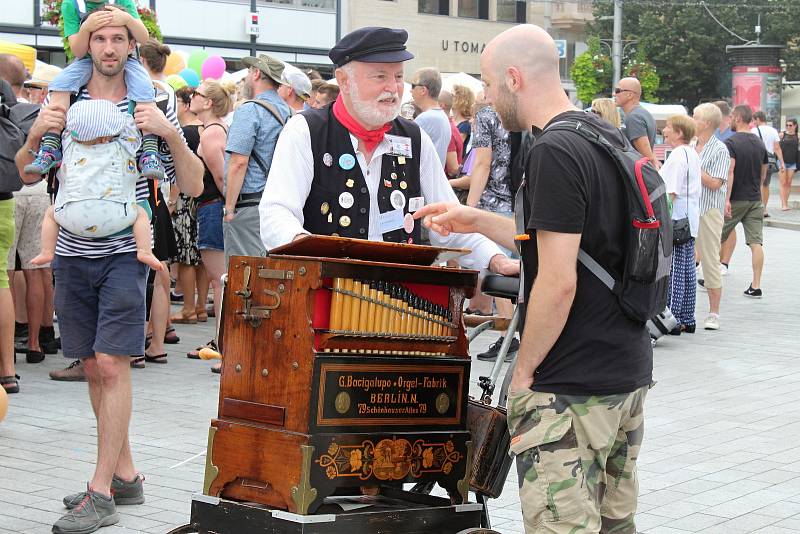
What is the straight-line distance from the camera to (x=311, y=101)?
10820mm

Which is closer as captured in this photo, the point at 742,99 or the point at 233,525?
the point at 233,525

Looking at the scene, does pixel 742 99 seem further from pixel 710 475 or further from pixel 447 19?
pixel 710 475

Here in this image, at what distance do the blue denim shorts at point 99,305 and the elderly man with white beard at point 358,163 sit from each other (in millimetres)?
1262

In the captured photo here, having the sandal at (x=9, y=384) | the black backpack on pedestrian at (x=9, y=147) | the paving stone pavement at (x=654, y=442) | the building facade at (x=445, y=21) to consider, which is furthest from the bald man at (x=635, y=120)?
the building facade at (x=445, y=21)

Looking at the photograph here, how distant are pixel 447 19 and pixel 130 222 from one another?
153 feet

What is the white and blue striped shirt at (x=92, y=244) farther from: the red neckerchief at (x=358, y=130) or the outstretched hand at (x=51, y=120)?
the red neckerchief at (x=358, y=130)

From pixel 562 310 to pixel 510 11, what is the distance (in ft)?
174

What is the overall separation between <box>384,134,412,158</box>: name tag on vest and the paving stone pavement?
1.94 m

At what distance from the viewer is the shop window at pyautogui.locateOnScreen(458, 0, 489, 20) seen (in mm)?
51719

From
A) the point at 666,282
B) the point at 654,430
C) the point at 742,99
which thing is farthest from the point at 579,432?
the point at 742,99

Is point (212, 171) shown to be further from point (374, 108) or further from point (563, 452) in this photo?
point (563, 452)

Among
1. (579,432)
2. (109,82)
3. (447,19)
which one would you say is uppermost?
(447,19)

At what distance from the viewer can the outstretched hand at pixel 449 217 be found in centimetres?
379

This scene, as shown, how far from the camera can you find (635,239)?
3.45 metres
